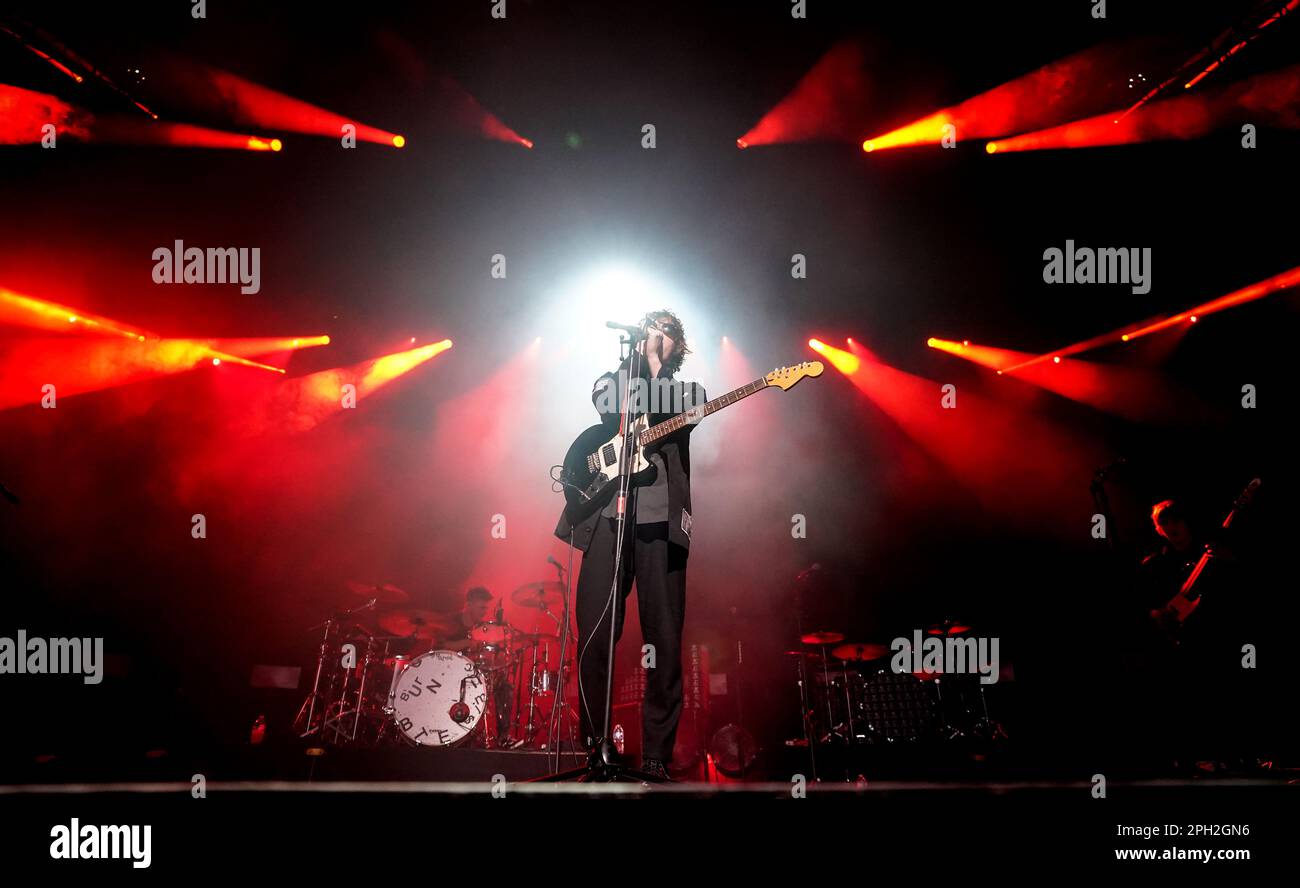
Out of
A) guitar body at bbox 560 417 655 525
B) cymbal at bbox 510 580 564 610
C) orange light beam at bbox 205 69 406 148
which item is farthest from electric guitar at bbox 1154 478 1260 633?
orange light beam at bbox 205 69 406 148

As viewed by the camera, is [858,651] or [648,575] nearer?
[648,575]

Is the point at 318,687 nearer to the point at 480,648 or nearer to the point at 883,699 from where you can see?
the point at 480,648

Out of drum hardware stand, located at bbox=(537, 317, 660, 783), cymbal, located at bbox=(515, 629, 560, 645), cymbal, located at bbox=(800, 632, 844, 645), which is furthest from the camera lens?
cymbal, located at bbox=(515, 629, 560, 645)

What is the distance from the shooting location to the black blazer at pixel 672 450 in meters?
3.18

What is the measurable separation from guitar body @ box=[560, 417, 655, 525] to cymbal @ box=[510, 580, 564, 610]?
3.91 metres

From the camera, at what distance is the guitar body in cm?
311

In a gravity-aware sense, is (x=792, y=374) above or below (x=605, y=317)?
below

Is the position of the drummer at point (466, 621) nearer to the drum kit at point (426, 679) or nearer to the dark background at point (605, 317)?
the drum kit at point (426, 679)

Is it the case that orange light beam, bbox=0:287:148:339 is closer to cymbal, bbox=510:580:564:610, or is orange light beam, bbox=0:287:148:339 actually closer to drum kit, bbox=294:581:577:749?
drum kit, bbox=294:581:577:749

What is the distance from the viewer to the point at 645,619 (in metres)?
3.14

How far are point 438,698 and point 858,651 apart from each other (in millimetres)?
4167

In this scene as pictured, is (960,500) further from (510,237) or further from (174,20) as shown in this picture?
(174,20)

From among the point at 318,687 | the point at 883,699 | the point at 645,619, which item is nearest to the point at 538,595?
the point at 318,687

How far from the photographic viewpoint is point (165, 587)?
6.92m
